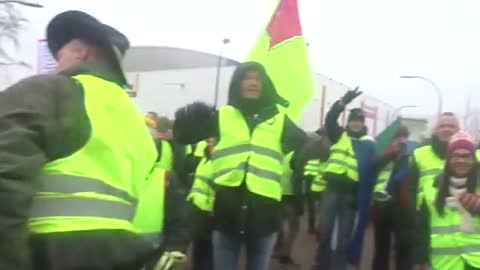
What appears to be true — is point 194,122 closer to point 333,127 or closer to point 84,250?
point 84,250

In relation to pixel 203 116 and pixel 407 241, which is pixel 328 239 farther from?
pixel 203 116

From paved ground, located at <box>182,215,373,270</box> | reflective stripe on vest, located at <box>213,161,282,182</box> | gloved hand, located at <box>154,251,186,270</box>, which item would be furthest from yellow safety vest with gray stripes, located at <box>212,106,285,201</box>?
paved ground, located at <box>182,215,373,270</box>

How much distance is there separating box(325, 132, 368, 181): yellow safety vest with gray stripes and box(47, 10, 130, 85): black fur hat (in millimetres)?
5640

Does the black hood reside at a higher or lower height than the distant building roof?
higher

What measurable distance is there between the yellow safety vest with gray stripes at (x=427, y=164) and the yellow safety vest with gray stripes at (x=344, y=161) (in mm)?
1582

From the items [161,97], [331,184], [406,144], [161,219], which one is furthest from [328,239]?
[161,97]

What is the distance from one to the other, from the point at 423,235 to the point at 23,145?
384 centimetres

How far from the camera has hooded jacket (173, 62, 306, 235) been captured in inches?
203

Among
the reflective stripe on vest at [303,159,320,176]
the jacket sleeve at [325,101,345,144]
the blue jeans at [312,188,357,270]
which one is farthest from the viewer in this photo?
the reflective stripe on vest at [303,159,320,176]

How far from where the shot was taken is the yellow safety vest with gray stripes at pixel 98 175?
230 centimetres

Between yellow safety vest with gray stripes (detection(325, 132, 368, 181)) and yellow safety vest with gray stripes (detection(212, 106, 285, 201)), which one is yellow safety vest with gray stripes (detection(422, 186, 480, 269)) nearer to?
yellow safety vest with gray stripes (detection(212, 106, 285, 201))

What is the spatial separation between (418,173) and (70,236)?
4557mm

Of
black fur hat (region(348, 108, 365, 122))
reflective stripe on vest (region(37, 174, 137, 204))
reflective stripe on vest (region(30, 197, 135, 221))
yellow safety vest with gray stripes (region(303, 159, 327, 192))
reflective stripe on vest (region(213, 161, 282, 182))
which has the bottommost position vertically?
yellow safety vest with gray stripes (region(303, 159, 327, 192))

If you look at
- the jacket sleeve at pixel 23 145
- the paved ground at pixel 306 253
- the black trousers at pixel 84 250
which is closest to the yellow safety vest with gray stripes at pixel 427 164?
the paved ground at pixel 306 253
